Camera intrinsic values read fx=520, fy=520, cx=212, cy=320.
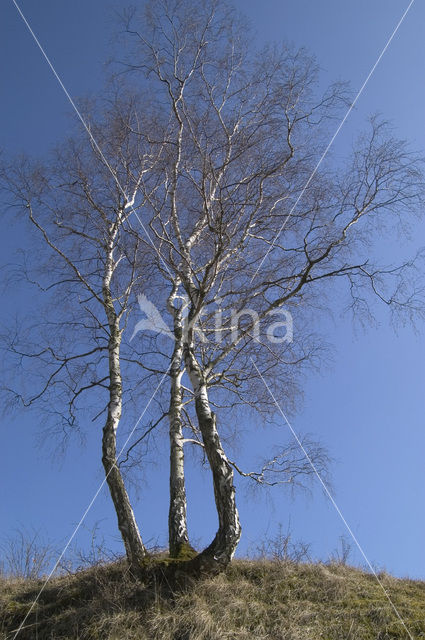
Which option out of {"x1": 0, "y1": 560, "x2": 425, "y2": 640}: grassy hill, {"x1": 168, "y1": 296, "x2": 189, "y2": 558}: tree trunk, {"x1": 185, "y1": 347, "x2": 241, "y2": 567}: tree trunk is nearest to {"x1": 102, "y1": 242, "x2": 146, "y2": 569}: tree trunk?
{"x1": 0, "y1": 560, "x2": 425, "y2": 640}: grassy hill

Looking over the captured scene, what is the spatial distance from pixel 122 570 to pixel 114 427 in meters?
1.78

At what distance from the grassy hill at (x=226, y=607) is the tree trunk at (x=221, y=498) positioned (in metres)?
0.31

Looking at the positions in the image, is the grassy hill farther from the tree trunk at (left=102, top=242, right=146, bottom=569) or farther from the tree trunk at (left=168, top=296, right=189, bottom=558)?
the tree trunk at (left=168, top=296, right=189, bottom=558)

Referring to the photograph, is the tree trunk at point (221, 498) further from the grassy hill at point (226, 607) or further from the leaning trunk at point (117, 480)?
the leaning trunk at point (117, 480)

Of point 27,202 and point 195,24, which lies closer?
point 195,24

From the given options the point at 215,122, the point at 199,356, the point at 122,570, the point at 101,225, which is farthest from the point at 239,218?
the point at 122,570

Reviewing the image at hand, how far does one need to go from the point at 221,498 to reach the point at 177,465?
130 cm

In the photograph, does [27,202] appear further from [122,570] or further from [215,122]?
[122,570]

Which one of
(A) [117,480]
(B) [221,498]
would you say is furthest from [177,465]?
(B) [221,498]

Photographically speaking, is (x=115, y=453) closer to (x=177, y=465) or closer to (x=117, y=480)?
(x=117, y=480)

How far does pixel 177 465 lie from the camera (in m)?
6.71

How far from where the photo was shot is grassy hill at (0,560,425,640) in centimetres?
474

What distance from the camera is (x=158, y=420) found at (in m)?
7.76

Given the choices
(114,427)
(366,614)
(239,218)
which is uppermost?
(239,218)
